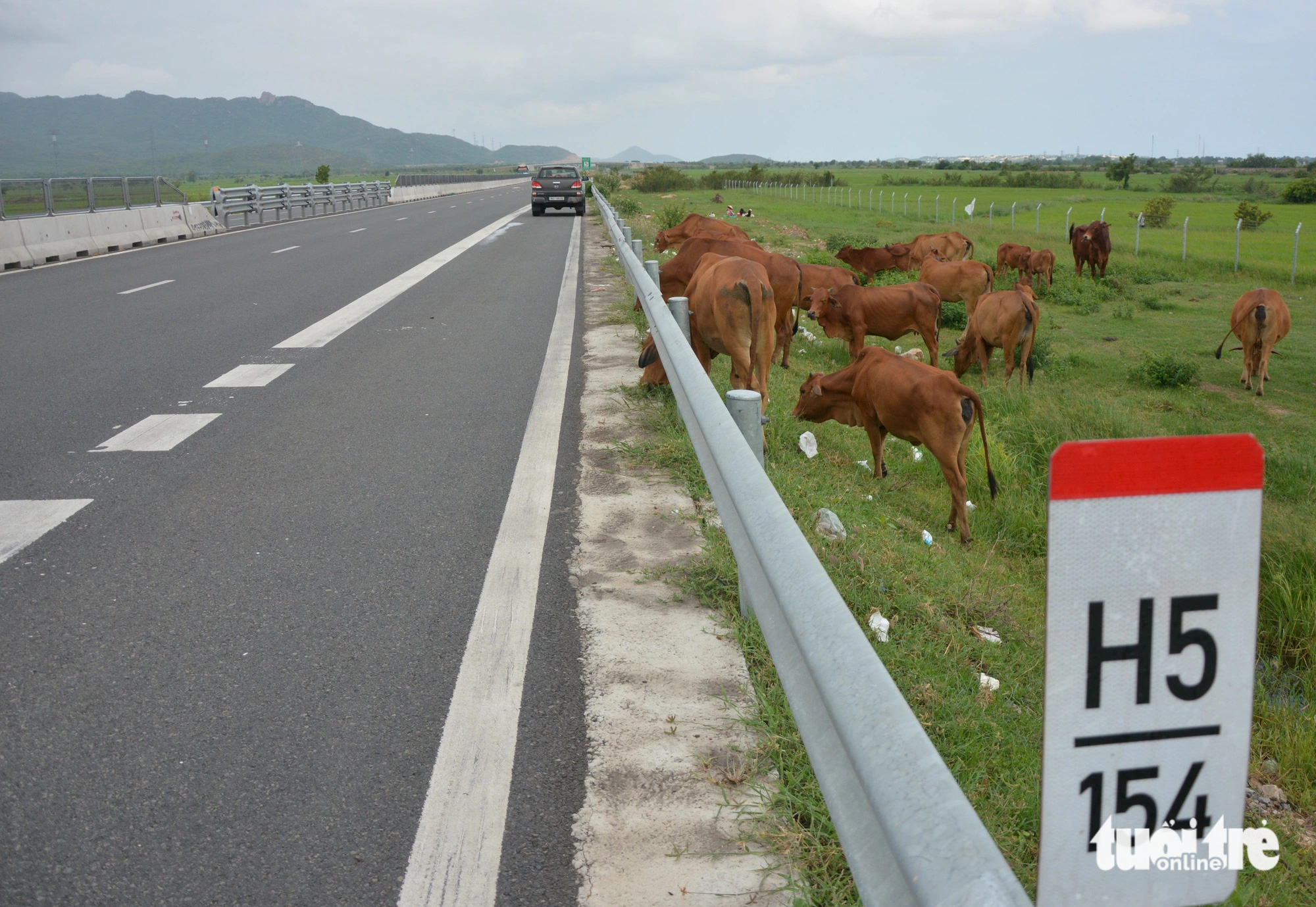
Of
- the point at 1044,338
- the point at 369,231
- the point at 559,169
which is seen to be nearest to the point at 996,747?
the point at 1044,338

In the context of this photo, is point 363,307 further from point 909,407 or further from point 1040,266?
point 1040,266

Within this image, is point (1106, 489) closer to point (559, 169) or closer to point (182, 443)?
point (182, 443)

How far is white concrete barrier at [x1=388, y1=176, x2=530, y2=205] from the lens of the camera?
57234mm

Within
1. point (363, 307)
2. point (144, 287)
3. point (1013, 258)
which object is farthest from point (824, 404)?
point (1013, 258)

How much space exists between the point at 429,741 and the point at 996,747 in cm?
189

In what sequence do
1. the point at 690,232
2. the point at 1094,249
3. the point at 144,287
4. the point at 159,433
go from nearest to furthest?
the point at 159,433 → the point at 690,232 → the point at 144,287 → the point at 1094,249

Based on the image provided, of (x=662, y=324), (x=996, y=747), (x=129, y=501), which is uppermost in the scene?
(x=662, y=324)

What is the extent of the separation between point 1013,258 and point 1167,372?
9672 mm

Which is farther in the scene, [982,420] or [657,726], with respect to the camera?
[982,420]

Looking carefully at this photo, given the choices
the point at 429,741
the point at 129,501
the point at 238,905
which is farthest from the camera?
the point at 129,501

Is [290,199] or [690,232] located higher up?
[290,199]

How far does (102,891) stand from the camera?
2.63 metres

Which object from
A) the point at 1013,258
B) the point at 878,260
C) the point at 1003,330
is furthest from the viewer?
the point at 1013,258

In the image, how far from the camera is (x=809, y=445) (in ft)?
27.0
